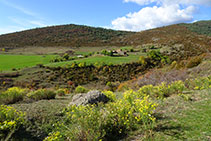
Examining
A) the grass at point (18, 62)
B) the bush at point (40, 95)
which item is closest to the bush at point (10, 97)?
the bush at point (40, 95)

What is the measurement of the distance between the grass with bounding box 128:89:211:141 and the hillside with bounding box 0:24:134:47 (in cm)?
5033

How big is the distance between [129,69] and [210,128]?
19.5 meters

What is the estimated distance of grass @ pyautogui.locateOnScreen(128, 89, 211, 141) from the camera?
10.3ft

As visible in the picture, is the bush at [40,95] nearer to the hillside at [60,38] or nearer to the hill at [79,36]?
the hill at [79,36]

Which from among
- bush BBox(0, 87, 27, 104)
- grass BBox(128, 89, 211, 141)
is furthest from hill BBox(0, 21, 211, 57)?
grass BBox(128, 89, 211, 141)

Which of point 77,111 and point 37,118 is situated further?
point 37,118

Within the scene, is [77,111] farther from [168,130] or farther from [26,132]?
[168,130]

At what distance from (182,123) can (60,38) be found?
67.7 m

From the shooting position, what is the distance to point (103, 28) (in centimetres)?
8706

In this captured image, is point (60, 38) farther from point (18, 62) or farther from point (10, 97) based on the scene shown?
point (10, 97)

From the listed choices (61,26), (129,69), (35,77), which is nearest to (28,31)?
(61,26)

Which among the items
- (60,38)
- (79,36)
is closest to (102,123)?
(60,38)

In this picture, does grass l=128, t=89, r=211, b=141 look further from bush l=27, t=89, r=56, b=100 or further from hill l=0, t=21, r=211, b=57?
hill l=0, t=21, r=211, b=57

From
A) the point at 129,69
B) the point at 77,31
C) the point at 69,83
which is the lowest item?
the point at 69,83
